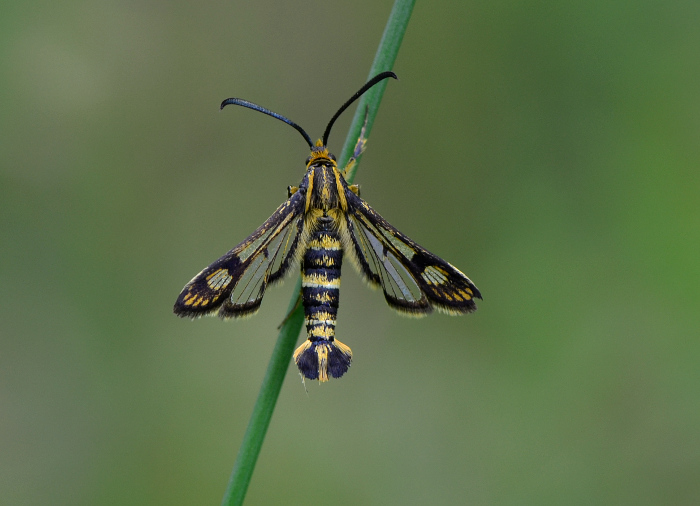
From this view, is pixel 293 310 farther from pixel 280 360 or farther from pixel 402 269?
pixel 402 269

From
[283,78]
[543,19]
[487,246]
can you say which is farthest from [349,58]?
[487,246]

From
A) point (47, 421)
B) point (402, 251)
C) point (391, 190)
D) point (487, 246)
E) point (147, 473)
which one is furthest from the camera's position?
point (391, 190)

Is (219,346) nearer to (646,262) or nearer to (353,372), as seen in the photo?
(353,372)

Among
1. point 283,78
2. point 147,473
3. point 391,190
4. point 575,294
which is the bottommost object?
point 147,473

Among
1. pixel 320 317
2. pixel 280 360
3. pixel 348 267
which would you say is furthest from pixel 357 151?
pixel 348 267

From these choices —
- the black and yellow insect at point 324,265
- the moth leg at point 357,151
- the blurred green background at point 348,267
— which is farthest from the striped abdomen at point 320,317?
the blurred green background at point 348,267

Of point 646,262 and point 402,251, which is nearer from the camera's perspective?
point 402,251

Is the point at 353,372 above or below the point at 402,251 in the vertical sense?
above
